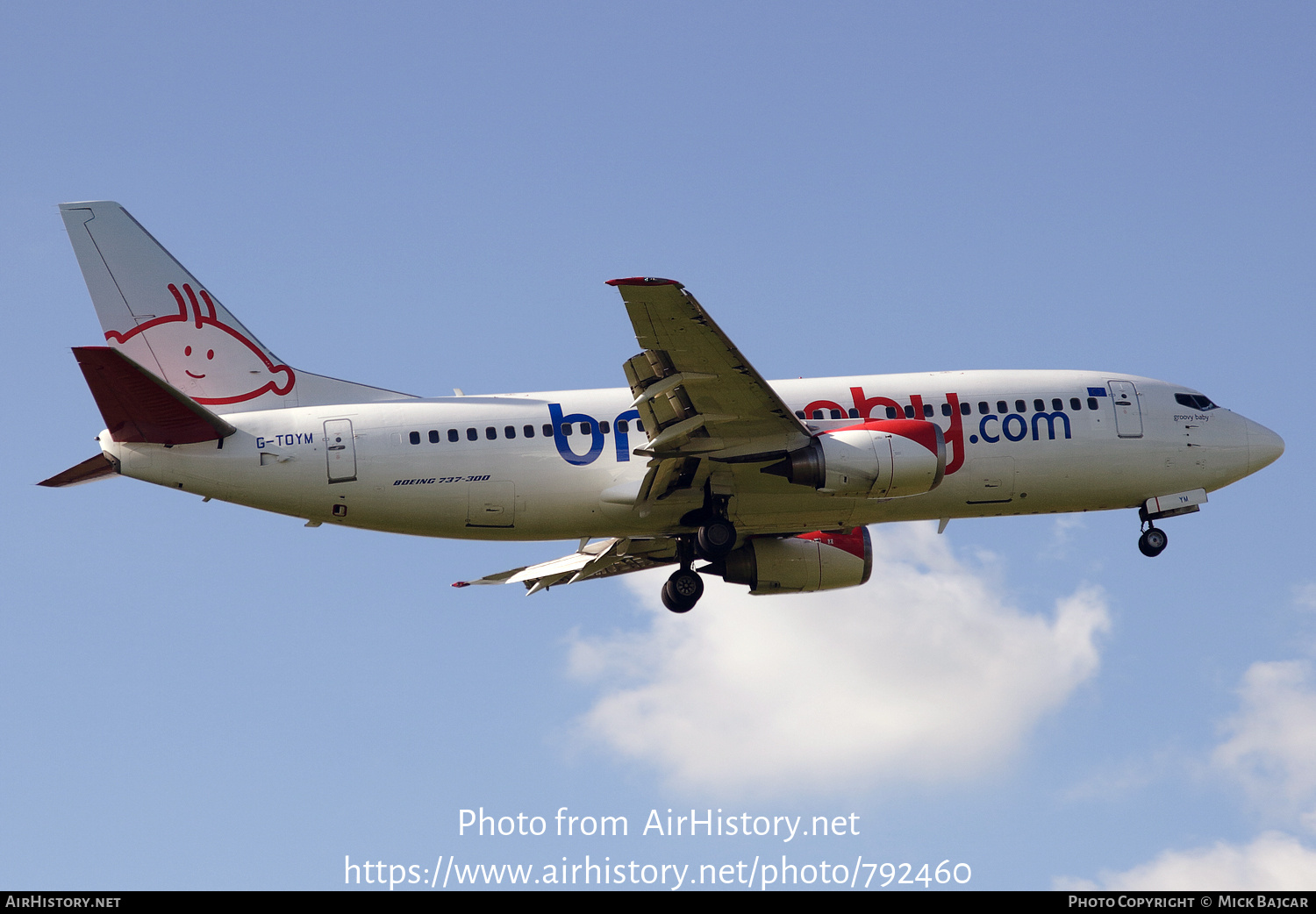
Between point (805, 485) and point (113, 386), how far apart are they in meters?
16.3

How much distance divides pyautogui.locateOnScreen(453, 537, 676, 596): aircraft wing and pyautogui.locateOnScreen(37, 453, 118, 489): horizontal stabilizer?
1061 centimetres

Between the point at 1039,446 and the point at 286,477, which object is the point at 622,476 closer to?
the point at 286,477

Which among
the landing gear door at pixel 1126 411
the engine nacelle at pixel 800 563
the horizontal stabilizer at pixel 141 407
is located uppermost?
the landing gear door at pixel 1126 411

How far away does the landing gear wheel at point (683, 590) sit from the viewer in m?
38.5

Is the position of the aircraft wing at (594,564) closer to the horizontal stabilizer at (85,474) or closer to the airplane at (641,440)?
the airplane at (641,440)

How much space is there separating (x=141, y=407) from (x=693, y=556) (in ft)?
47.3

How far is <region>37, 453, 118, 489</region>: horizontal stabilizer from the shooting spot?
3531 centimetres

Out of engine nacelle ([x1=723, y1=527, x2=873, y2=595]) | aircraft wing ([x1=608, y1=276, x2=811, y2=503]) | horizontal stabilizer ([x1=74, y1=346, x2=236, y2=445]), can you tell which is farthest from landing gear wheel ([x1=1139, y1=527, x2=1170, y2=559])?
horizontal stabilizer ([x1=74, y1=346, x2=236, y2=445])

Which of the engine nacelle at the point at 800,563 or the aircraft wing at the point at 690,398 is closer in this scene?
the aircraft wing at the point at 690,398

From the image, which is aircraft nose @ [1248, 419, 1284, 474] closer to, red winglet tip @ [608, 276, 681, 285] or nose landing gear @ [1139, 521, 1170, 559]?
nose landing gear @ [1139, 521, 1170, 559]

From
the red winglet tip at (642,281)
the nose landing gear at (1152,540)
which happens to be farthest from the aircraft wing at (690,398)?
the nose landing gear at (1152,540)

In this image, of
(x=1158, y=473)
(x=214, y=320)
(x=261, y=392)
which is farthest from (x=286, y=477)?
(x=1158, y=473)

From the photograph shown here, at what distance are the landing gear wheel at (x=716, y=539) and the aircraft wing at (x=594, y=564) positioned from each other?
4280 millimetres

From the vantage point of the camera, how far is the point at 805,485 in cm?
3462
